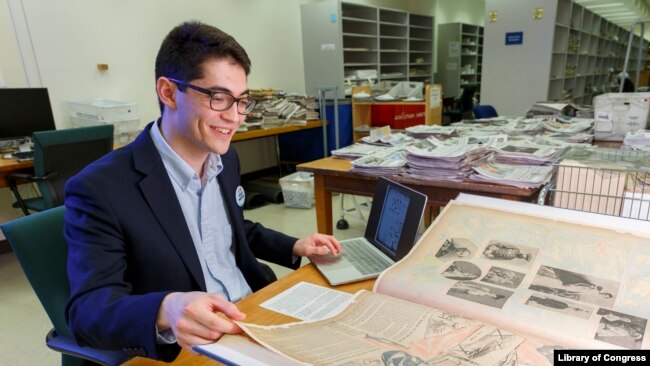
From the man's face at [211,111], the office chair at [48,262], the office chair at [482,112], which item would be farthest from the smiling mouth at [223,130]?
the office chair at [482,112]

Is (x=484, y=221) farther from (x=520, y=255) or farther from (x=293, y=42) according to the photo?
(x=293, y=42)

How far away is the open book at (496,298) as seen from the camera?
0.56m

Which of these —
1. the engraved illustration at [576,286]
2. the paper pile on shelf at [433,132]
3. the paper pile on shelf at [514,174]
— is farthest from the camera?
the paper pile on shelf at [433,132]


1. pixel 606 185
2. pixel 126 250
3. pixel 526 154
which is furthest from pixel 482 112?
pixel 126 250

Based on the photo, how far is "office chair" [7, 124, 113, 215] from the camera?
2406mm

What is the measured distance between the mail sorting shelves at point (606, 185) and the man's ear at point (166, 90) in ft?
3.10

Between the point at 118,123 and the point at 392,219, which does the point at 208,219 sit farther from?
the point at 118,123

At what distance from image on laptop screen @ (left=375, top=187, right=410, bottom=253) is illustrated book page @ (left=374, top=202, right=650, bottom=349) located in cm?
11

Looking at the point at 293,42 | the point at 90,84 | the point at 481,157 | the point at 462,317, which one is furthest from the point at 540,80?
the point at 462,317

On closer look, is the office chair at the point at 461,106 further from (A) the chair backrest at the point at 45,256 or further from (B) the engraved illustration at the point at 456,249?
(A) the chair backrest at the point at 45,256

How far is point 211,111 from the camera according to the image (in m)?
0.88

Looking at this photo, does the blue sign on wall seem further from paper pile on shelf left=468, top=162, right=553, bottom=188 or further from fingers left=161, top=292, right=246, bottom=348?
fingers left=161, top=292, right=246, bottom=348

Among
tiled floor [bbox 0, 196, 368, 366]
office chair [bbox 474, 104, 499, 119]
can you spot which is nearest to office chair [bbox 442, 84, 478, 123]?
office chair [bbox 474, 104, 499, 119]

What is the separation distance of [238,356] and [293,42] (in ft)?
16.9
